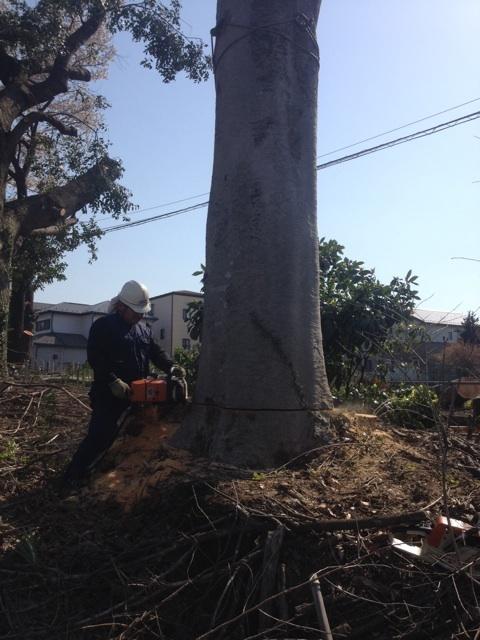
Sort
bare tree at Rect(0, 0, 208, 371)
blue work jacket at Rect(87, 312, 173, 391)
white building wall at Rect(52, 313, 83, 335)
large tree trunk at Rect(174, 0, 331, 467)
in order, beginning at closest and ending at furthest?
large tree trunk at Rect(174, 0, 331, 467) → blue work jacket at Rect(87, 312, 173, 391) → bare tree at Rect(0, 0, 208, 371) → white building wall at Rect(52, 313, 83, 335)

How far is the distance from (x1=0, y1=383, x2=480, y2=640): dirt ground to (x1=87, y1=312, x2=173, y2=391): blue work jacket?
2.70 ft

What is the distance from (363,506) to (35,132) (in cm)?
1689

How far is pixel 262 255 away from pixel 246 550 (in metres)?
1.75

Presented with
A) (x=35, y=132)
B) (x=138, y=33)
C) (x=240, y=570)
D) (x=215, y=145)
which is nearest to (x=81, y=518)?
(x=240, y=570)

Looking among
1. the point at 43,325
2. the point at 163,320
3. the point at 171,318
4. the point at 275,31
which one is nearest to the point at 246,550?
the point at 275,31

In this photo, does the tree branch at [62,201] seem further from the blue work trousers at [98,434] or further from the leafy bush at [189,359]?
the blue work trousers at [98,434]

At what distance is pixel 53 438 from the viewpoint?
556 cm

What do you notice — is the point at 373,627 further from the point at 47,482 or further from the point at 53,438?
the point at 53,438

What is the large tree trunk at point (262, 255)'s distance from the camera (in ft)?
13.1

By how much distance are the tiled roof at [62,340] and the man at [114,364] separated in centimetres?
3833

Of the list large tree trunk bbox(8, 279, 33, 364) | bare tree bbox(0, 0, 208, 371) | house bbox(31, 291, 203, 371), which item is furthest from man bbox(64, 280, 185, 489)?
house bbox(31, 291, 203, 371)

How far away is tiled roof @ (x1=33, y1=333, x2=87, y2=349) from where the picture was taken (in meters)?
43.1

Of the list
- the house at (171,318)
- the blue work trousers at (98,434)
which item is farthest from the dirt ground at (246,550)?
the house at (171,318)

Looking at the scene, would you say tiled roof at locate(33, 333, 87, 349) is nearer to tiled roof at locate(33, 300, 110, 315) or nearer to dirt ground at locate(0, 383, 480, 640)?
tiled roof at locate(33, 300, 110, 315)
